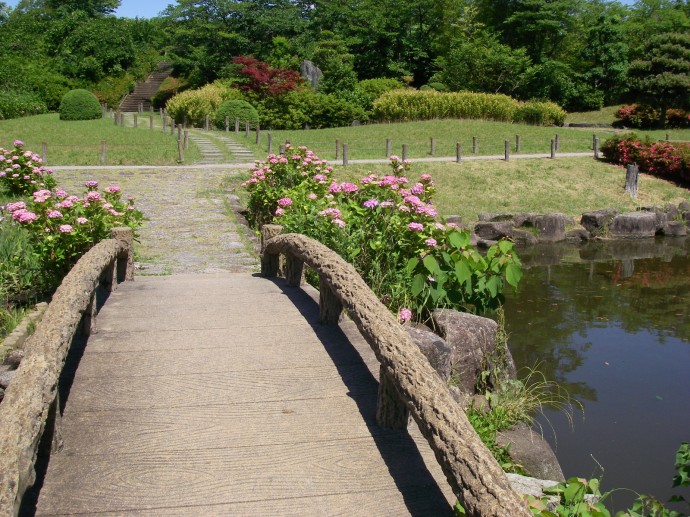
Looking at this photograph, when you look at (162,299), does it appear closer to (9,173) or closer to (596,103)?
(9,173)

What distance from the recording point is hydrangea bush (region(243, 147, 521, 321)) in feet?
21.5

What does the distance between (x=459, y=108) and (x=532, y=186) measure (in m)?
12.8

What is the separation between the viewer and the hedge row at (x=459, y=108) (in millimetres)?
33156

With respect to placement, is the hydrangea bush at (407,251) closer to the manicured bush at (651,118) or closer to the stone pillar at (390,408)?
the stone pillar at (390,408)

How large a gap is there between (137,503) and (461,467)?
1326mm

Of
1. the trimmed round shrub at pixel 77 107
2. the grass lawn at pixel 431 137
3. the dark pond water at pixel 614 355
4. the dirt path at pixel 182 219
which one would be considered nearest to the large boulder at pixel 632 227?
the dark pond water at pixel 614 355

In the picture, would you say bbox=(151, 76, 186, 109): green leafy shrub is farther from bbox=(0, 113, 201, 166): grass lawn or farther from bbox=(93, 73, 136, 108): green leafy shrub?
bbox=(0, 113, 201, 166): grass lawn

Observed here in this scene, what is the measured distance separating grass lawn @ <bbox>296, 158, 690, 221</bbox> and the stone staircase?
2588 cm

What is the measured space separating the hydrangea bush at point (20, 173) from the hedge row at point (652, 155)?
698 inches

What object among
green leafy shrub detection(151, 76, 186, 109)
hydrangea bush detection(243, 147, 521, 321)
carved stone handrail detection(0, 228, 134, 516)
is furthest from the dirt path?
green leafy shrub detection(151, 76, 186, 109)

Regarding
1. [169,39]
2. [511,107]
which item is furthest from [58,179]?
[169,39]

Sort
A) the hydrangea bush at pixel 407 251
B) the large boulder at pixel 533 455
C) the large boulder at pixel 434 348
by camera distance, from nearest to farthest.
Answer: the large boulder at pixel 533 455
the large boulder at pixel 434 348
the hydrangea bush at pixel 407 251

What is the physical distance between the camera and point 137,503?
120 inches

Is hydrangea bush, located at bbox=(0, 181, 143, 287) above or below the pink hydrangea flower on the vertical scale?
above
